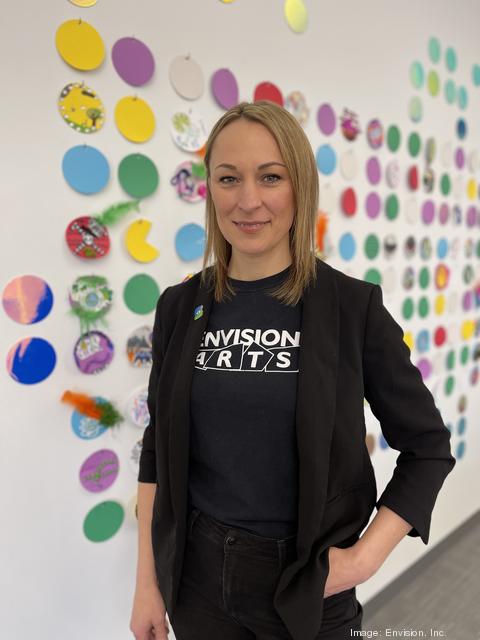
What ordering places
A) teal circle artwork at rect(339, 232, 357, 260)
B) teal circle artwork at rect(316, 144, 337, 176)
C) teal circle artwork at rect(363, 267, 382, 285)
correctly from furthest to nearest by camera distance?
teal circle artwork at rect(363, 267, 382, 285)
teal circle artwork at rect(339, 232, 357, 260)
teal circle artwork at rect(316, 144, 337, 176)

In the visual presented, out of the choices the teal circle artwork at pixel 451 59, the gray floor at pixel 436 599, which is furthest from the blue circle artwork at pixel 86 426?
the teal circle artwork at pixel 451 59

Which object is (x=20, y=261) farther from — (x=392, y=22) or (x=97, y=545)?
(x=392, y=22)

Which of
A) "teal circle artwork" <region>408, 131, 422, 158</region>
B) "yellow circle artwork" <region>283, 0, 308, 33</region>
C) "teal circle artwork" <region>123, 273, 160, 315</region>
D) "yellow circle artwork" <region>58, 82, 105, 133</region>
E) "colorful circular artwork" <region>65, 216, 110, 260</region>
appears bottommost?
"teal circle artwork" <region>123, 273, 160, 315</region>

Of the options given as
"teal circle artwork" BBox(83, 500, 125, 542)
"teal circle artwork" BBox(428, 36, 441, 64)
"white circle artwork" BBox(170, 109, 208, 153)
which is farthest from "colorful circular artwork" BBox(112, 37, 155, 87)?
"teal circle artwork" BBox(428, 36, 441, 64)

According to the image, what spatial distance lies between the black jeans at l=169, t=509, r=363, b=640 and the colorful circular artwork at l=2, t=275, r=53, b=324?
584mm

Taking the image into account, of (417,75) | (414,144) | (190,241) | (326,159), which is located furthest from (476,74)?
(190,241)

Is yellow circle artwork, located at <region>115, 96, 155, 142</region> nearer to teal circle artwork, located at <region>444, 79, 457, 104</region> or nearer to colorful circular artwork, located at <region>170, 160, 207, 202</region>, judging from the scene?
colorful circular artwork, located at <region>170, 160, 207, 202</region>

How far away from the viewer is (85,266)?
1.17 metres

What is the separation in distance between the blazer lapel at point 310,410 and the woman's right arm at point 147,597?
0.51 feet

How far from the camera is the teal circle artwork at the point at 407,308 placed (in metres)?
2.00

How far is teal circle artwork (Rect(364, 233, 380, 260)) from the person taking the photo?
1.83 m

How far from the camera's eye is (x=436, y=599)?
203 centimetres

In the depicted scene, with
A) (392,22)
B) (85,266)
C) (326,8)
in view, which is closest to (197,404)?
(85,266)

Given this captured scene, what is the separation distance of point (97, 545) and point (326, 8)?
1822 millimetres
